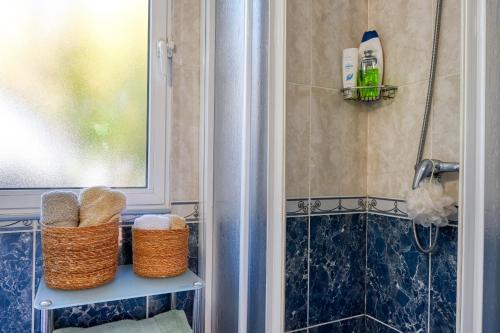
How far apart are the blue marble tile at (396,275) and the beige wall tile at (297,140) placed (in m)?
0.48

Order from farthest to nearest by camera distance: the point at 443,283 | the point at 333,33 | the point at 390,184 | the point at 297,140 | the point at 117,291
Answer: the point at 390,184, the point at 333,33, the point at 443,283, the point at 117,291, the point at 297,140

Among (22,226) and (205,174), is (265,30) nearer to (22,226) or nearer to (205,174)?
(205,174)

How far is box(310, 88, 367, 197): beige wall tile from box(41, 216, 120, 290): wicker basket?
63cm

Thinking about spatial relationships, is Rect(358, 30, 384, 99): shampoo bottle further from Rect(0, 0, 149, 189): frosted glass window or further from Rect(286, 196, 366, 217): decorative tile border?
Rect(0, 0, 149, 189): frosted glass window

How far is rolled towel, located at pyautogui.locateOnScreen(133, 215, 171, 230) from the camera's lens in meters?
1.10

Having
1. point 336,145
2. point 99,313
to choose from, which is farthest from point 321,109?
point 99,313

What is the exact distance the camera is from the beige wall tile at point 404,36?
47.5 inches

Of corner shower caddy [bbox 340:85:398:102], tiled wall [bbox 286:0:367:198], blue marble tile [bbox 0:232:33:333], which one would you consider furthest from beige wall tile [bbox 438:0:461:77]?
blue marble tile [bbox 0:232:33:333]

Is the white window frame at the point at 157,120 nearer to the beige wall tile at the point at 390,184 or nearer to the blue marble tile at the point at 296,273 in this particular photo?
the blue marble tile at the point at 296,273

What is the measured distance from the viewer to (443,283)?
1102 mm

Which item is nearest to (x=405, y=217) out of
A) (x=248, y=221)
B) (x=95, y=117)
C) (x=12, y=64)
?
(x=248, y=221)

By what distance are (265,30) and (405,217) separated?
83 centimetres

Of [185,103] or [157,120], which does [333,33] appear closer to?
[185,103]

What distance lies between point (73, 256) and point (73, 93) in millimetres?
548
